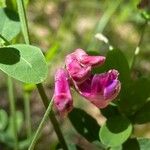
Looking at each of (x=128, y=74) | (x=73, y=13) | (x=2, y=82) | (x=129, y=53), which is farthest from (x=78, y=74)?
(x=73, y=13)

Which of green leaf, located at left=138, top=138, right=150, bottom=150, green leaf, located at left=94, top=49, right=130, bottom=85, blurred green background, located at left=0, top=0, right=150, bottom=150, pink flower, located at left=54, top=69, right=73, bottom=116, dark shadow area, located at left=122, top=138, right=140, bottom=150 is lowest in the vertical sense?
blurred green background, located at left=0, top=0, right=150, bottom=150

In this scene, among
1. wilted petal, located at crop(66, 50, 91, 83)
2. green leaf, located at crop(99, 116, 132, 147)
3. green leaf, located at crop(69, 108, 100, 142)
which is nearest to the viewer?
wilted petal, located at crop(66, 50, 91, 83)

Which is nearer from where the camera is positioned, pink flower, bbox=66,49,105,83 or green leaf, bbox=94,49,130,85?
pink flower, bbox=66,49,105,83

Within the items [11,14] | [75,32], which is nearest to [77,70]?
[11,14]

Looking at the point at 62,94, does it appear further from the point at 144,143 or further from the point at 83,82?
the point at 144,143

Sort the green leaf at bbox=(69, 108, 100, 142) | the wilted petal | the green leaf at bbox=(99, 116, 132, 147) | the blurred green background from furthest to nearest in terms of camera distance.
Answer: the blurred green background < the green leaf at bbox=(69, 108, 100, 142) < the green leaf at bbox=(99, 116, 132, 147) < the wilted petal

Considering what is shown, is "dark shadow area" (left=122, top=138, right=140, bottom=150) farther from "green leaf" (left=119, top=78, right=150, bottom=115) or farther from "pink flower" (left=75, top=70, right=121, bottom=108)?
"pink flower" (left=75, top=70, right=121, bottom=108)

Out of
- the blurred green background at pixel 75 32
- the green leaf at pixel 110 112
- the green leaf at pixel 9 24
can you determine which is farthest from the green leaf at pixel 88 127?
the blurred green background at pixel 75 32

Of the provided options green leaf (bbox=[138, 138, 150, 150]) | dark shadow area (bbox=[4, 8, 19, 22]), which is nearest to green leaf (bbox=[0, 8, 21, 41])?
dark shadow area (bbox=[4, 8, 19, 22])
